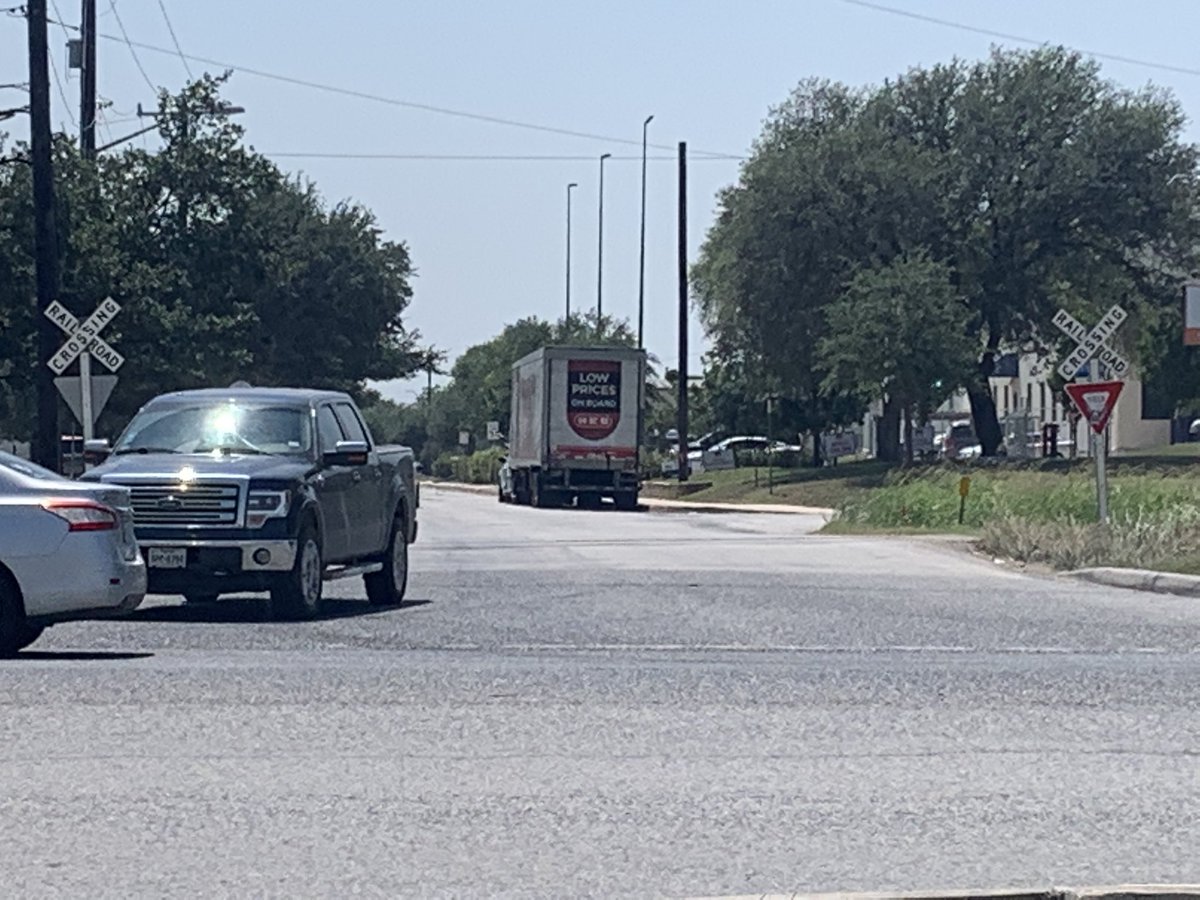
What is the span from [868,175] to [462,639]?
47654 millimetres

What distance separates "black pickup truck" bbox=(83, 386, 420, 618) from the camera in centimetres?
1709

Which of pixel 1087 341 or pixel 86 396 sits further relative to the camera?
pixel 86 396

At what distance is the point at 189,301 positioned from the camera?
47531mm

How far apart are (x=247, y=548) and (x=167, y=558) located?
0.62 meters

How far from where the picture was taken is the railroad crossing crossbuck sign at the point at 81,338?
29406mm

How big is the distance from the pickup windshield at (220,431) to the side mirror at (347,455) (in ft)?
0.65

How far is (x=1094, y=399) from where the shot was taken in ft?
87.6

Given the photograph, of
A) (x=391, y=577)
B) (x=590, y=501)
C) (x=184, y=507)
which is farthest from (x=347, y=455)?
(x=590, y=501)

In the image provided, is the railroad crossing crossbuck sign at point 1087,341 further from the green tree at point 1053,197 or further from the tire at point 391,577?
the green tree at point 1053,197

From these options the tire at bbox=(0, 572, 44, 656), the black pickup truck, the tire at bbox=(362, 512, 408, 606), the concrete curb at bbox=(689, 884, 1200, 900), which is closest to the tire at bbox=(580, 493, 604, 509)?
the tire at bbox=(362, 512, 408, 606)

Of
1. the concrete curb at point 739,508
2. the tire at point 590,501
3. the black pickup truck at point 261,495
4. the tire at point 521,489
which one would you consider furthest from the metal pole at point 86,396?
the tire at point 521,489

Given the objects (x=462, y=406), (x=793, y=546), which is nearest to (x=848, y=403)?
(x=793, y=546)

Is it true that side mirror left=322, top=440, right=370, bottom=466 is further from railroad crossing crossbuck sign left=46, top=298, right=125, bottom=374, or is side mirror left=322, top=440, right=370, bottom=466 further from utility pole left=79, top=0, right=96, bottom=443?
utility pole left=79, top=0, right=96, bottom=443

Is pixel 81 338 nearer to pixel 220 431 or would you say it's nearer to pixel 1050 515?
pixel 220 431
